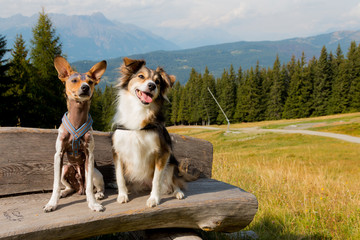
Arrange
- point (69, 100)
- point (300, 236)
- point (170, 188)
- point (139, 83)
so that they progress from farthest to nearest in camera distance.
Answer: point (300, 236) < point (170, 188) < point (139, 83) < point (69, 100)

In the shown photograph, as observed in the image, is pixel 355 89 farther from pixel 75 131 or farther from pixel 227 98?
pixel 75 131

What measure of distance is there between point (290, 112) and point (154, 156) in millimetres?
61086

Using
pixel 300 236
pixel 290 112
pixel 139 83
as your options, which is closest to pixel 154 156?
pixel 139 83

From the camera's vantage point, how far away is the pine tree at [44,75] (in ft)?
69.7

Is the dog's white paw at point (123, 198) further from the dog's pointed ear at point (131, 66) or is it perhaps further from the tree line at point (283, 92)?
the tree line at point (283, 92)

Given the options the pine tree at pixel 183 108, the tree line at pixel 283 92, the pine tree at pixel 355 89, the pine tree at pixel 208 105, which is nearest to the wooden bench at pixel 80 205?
the tree line at pixel 283 92

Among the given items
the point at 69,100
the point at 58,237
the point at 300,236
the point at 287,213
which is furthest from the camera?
the point at 287,213

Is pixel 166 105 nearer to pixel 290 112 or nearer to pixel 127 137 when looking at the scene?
pixel 127 137

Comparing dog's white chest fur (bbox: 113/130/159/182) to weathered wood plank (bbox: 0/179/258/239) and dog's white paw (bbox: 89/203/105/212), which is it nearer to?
weathered wood plank (bbox: 0/179/258/239)

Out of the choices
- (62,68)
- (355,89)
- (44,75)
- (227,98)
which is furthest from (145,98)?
(227,98)

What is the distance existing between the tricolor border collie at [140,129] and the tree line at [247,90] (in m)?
21.0

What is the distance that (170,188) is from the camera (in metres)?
3.13

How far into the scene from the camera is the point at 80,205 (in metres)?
2.60

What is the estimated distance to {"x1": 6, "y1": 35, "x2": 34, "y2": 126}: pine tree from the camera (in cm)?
2181
